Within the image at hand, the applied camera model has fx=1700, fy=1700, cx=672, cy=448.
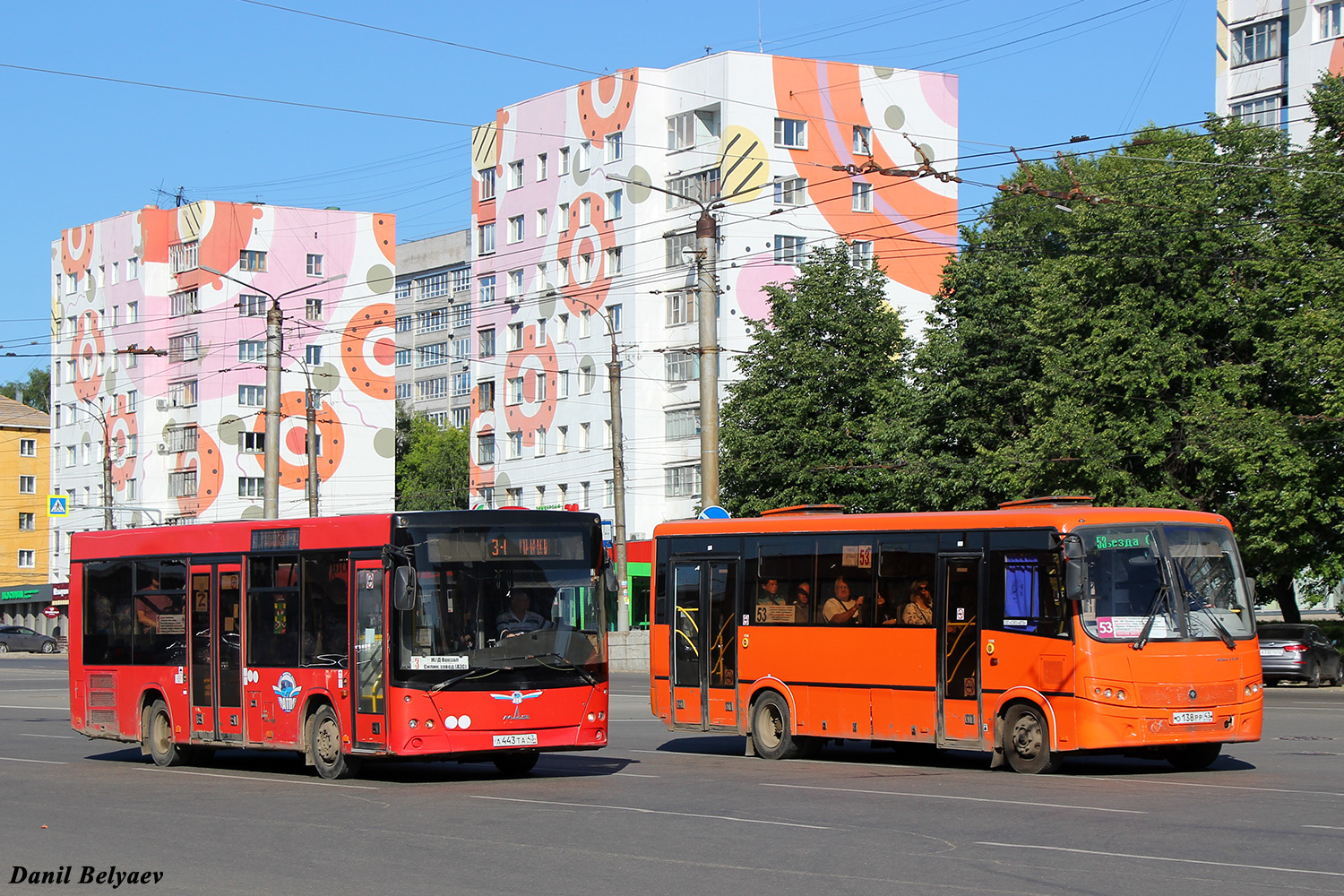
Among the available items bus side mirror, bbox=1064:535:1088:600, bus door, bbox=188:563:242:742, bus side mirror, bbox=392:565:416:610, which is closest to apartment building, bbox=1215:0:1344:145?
bus side mirror, bbox=1064:535:1088:600

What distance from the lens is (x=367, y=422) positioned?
9481 cm

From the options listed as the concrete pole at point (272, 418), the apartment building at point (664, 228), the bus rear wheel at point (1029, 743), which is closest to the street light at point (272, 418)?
the concrete pole at point (272, 418)

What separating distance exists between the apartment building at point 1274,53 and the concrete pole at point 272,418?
155 ft

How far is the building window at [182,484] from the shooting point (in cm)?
8819

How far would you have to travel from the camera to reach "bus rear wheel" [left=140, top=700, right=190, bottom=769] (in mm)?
19594

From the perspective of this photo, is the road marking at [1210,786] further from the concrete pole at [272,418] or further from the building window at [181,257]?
the building window at [181,257]

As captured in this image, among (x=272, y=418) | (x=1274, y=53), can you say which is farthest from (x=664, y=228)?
(x=272, y=418)

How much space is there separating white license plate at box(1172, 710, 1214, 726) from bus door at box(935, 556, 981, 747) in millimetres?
1966

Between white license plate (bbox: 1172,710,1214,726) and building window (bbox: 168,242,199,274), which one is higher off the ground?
building window (bbox: 168,242,199,274)

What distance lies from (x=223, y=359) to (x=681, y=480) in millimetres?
30994

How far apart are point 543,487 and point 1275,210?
1691 inches

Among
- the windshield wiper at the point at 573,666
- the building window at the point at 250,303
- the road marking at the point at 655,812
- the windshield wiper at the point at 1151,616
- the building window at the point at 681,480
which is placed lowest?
the road marking at the point at 655,812

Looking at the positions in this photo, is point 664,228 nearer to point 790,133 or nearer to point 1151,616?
point 790,133

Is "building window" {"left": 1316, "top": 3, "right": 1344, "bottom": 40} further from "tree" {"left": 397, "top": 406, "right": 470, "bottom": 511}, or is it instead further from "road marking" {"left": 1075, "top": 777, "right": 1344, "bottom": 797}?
"road marking" {"left": 1075, "top": 777, "right": 1344, "bottom": 797}
